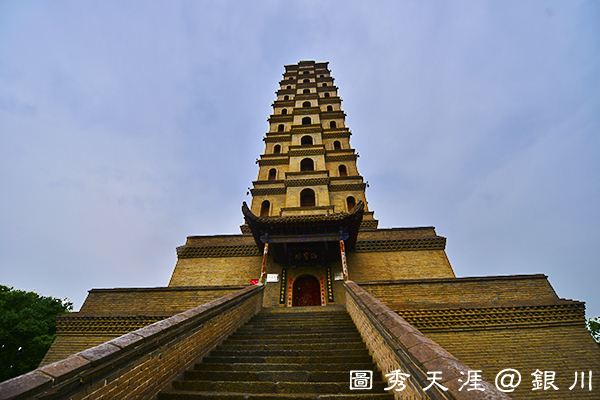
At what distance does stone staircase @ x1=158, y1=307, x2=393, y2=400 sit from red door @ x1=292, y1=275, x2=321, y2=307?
5.38 metres

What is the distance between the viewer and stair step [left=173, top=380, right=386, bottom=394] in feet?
11.7

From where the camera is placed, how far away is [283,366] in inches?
167

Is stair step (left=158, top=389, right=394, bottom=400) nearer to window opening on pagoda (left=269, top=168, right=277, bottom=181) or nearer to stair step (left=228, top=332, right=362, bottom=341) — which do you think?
stair step (left=228, top=332, right=362, bottom=341)

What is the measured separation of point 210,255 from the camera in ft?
44.4

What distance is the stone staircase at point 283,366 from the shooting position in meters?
3.48

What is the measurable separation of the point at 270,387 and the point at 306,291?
8803mm

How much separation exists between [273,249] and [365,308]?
24.1ft

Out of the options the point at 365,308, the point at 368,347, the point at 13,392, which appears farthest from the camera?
the point at 365,308

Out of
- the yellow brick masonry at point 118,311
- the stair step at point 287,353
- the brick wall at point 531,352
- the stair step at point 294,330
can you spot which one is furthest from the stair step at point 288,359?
the yellow brick masonry at point 118,311

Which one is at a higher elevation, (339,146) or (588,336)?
(339,146)

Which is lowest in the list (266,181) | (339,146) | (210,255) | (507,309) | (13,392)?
(13,392)

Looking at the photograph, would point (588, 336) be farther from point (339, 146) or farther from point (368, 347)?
point (339, 146)

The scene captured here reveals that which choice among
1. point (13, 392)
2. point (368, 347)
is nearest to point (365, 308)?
point (368, 347)

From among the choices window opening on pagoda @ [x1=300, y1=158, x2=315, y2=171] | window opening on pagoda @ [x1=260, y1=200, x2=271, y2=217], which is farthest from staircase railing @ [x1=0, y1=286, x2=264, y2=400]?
window opening on pagoda @ [x1=300, y1=158, x2=315, y2=171]
